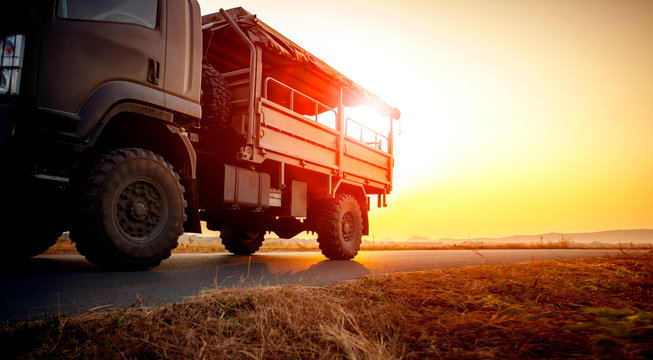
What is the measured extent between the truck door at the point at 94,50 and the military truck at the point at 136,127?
0.4 inches

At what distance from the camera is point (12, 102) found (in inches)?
145

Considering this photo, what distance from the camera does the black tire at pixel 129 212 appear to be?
158 inches

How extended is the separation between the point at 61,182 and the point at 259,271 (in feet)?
7.87

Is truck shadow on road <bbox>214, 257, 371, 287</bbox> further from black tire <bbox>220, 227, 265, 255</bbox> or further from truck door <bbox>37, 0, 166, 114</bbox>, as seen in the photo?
black tire <bbox>220, 227, 265, 255</bbox>

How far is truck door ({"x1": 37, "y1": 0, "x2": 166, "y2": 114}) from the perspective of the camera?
3.91 meters

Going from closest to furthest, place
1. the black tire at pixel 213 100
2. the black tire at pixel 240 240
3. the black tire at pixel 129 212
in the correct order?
the black tire at pixel 129 212, the black tire at pixel 213 100, the black tire at pixel 240 240

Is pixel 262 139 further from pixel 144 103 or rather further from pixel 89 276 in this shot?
pixel 89 276

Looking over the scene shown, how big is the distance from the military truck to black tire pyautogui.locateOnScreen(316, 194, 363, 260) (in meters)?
0.76

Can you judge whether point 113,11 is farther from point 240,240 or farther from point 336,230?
point 240,240

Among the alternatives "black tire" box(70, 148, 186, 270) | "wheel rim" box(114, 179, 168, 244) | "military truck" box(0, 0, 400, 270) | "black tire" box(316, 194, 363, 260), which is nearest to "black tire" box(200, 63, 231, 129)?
"military truck" box(0, 0, 400, 270)

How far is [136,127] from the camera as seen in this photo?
4844 millimetres

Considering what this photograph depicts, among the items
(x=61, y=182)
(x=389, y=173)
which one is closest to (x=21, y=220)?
(x=61, y=182)

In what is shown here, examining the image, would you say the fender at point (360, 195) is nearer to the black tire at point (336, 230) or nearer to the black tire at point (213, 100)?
the black tire at point (336, 230)

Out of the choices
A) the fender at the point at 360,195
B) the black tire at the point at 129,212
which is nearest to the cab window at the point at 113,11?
the black tire at the point at 129,212
